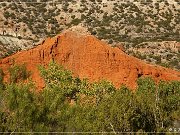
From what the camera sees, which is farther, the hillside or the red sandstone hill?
the hillside

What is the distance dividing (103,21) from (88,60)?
35534 mm

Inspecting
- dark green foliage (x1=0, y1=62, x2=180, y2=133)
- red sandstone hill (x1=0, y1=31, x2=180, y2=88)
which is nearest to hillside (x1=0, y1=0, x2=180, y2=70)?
red sandstone hill (x1=0, y1=31, x2=180, y2=88)

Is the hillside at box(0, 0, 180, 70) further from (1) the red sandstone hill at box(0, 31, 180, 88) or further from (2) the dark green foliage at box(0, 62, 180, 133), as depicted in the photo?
(2) the dark green foliage at box(0, 62, 180, 133)

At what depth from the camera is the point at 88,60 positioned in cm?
4950

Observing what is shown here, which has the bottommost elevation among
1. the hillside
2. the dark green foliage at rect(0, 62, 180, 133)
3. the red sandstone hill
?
the hillside

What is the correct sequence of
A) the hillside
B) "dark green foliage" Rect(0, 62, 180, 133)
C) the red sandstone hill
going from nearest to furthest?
"dark green foliage" Rect(0, 62, 180, 133)
the red sandstone hill
the hillside

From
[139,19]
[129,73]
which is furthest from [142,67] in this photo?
[139,19]

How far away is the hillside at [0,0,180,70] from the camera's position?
76.6 meters

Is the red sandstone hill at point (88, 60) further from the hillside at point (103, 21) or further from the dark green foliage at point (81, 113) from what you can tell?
the dark green foliage at point (81, 113)

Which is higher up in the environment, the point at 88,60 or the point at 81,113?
the point at 81,113

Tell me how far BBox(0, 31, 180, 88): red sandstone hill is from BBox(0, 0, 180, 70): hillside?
70.0 feet

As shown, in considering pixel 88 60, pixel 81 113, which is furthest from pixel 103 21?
pixel 81 113

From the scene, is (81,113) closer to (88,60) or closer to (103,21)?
(88,60)

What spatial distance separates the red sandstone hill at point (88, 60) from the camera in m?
48.6
